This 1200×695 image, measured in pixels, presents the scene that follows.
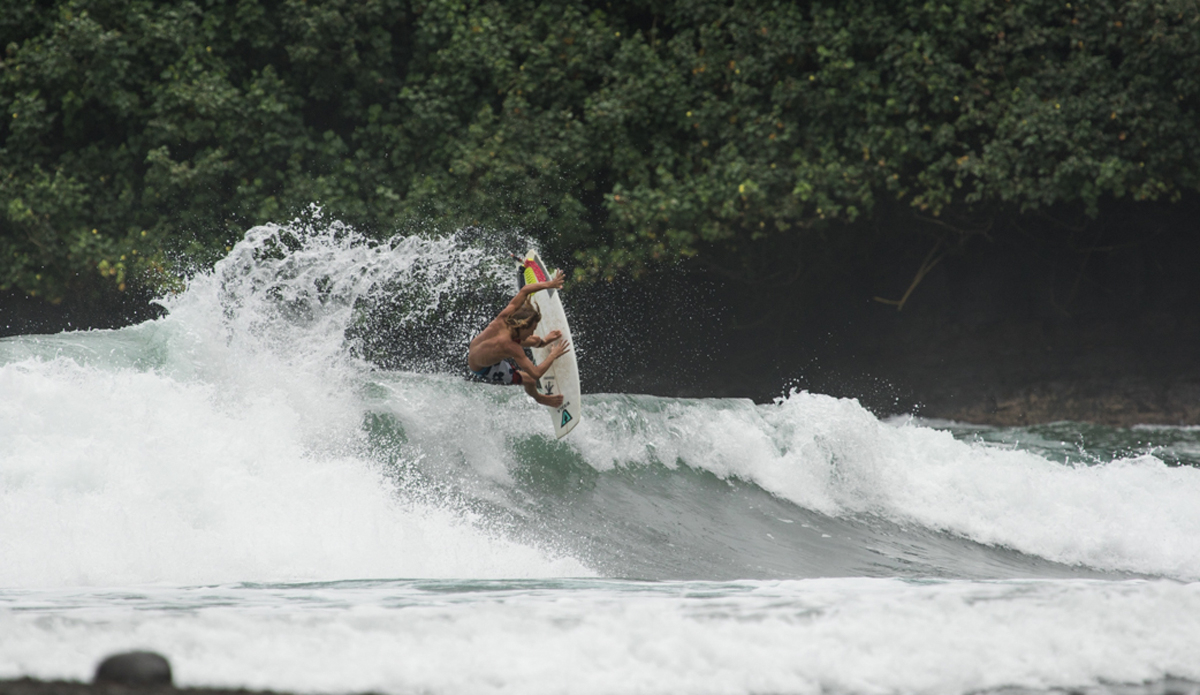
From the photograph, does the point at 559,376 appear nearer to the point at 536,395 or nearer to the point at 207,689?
the point at 536,395

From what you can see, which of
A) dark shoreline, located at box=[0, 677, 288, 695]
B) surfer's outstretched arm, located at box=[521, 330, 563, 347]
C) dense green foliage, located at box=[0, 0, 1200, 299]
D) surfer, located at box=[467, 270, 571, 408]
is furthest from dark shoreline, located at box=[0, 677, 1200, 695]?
dense green foliage, located at box=[0, 0, 1200, 299]

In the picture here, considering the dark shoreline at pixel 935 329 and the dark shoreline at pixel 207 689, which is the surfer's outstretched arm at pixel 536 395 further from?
the dark shoreline at pixel 935 329

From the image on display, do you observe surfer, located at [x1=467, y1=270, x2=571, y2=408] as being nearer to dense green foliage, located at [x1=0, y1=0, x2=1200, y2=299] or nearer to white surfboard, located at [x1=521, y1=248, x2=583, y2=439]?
white surfboard, located at [x1=521, y1=248, x2=583, y2=439]

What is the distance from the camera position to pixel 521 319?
6742mm

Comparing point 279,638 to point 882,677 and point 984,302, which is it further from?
point 984,302

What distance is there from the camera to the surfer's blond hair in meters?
6.68

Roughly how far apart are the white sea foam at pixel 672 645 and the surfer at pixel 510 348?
3.85 meters

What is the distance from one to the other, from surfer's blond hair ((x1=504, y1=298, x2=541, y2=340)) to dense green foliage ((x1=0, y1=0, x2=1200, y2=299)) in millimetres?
5903

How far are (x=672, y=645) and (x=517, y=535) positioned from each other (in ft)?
11.1

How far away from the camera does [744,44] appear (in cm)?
1267

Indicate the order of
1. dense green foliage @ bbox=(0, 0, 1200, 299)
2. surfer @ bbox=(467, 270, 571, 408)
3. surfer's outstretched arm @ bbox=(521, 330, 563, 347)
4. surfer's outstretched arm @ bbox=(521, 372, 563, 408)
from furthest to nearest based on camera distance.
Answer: dense green foliage @ bbox=(0, 0, 1200, 299)
surfer's outstretched arm @ bbox=(521, 330, 563, 347)
surfer's outstretched arm @ bbox=(521, 372, 563, 408)
surfer @ bbox=(467, 270, 571, 408)

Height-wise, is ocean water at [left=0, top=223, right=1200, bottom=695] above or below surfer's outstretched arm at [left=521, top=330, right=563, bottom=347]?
below

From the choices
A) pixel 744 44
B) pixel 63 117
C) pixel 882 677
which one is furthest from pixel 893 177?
pixel 63 117

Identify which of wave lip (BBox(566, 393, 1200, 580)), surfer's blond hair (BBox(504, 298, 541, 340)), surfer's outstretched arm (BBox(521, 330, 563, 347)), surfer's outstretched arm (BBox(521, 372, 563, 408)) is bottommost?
wave lip (BBox(566, 393, 1200, 580))
